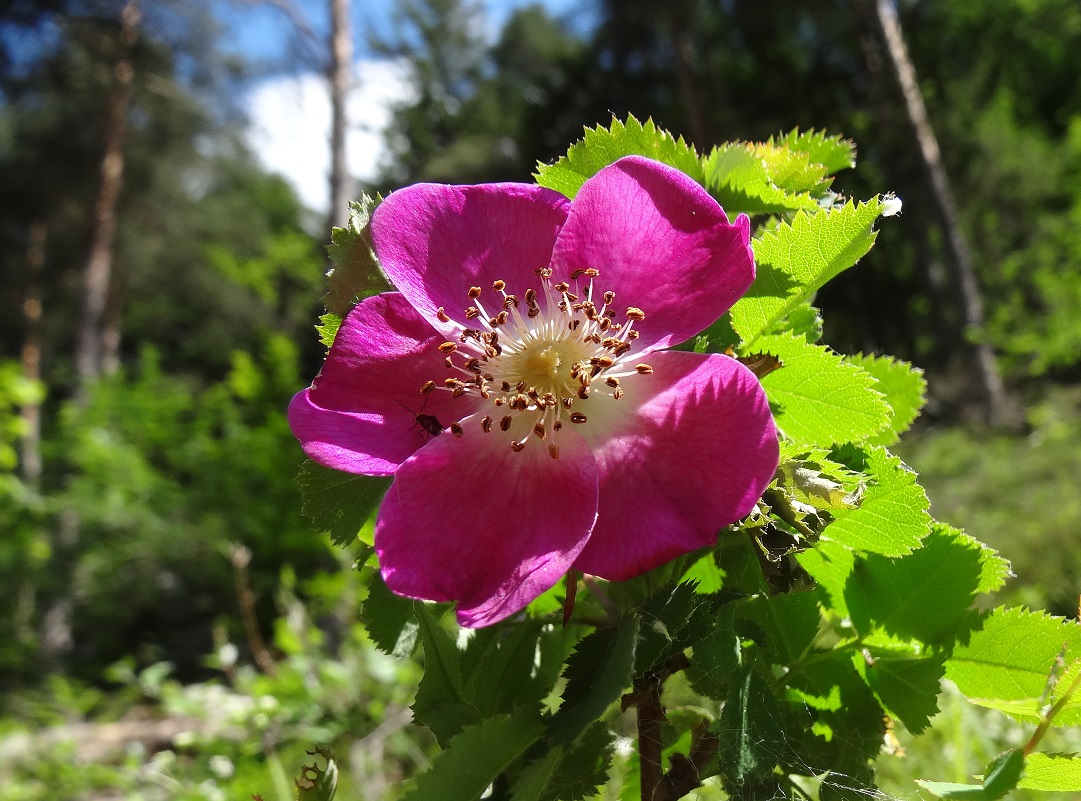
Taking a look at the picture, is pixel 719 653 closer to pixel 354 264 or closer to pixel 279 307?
pixel 354 264

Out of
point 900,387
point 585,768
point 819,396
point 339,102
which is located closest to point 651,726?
point 585,768

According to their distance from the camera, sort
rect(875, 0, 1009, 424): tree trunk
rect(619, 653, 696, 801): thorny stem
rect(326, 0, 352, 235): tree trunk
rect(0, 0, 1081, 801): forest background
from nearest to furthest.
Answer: rect(619, 653, 696, 801): thorny stem
rect(0, 0, 1081, 801): forest background
rect(326, 0, 352, 235): tree trunk
rect(875, 0, 1009, 424): tree trunk

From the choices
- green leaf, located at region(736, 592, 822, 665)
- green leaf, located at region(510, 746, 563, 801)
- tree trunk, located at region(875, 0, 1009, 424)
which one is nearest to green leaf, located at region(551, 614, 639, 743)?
green leaf, located at region(510, 746, 563, 801)

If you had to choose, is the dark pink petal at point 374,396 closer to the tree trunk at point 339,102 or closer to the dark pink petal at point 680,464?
the dark pink petal at point 680,464

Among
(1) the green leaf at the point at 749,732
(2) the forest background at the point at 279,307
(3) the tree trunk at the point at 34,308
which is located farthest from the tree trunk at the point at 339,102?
(1) the green leaf at the point at 749,732

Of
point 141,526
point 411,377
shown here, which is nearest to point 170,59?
point 141,526

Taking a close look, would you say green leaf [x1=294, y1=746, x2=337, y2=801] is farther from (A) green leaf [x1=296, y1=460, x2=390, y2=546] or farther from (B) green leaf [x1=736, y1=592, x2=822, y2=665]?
(B) green leaf [x1=736, y1=592, x2=822, y2=665]
